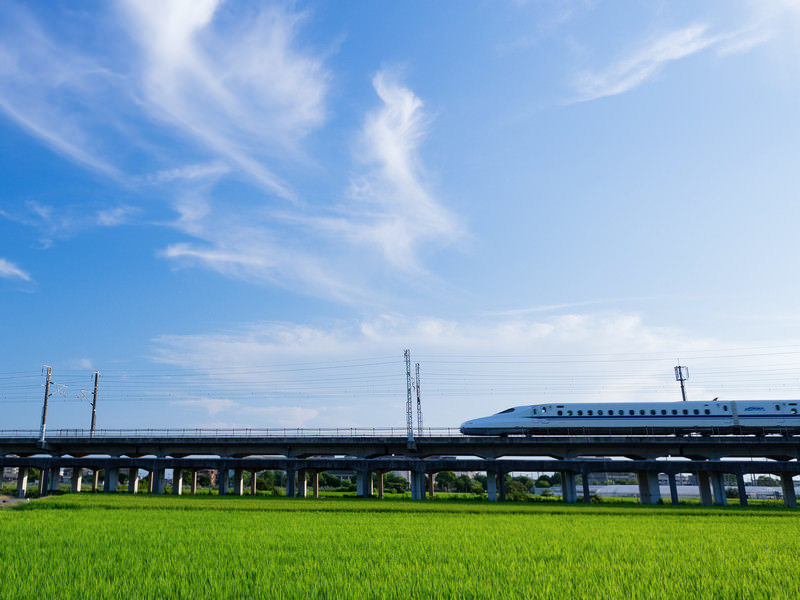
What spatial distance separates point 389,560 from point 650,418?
5869 centimetres

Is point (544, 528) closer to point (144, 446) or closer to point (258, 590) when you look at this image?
point (258, 590)

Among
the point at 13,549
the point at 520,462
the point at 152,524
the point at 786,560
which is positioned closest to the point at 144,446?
the point at 520,462

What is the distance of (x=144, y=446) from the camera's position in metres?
70.9

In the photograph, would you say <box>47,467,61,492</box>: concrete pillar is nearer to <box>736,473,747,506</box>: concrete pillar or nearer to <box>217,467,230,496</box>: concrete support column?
<box>217,467,230,496</box>: concrete support column

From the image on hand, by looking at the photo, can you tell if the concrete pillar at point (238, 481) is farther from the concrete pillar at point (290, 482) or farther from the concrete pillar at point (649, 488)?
the concrete pillar at point (649, 488)

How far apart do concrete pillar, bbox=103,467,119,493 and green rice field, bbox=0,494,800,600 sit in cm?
4110

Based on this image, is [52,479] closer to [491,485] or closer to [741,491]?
[491,485]

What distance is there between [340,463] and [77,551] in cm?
4147

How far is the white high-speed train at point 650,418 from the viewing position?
64.4 meters

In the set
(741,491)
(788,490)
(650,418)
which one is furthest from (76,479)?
(788,490)

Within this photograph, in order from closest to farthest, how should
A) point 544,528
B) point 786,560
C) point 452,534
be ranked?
1. point 786,560
2. point 452,534
3. point 544,528

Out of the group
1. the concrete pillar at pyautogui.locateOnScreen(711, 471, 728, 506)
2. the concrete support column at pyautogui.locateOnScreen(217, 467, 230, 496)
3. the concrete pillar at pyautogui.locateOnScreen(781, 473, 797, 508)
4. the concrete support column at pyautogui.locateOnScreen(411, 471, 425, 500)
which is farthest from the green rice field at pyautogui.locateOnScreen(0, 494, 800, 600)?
the concrete support column at pyautogui.locateOnScreen(217, 467, 230, 496)

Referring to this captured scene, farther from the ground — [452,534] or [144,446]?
[144,446]

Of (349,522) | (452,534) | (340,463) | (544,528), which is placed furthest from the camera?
(340,463)
